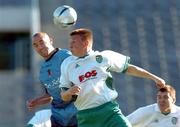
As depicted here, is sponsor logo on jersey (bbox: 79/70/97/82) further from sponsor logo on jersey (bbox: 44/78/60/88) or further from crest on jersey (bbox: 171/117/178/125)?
crest on jersey (bbox: 171/117/178/125)

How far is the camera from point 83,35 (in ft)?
22.5

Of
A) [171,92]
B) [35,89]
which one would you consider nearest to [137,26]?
[35,89]

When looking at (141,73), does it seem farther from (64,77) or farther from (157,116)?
(157,116)

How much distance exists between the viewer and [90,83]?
6.84m

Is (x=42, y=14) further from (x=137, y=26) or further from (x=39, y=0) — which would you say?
(x=137, y=26)

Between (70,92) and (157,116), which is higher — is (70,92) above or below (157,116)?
above

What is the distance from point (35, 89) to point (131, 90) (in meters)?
2.11

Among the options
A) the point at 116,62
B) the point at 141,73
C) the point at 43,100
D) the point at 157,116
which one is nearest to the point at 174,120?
the point at 157,116

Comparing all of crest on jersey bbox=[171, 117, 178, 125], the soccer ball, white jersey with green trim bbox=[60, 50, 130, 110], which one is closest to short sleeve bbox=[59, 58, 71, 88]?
white jersey with green trim bbox=[60, 50, 130, 110]

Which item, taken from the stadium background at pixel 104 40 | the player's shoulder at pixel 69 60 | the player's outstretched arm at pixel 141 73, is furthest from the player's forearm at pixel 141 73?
the stadium background at pixel 104 40

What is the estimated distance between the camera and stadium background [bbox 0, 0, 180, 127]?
17.7 meters

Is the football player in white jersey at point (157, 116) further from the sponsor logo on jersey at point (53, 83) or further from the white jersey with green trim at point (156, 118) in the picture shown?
the sponsor logo on jersey at point (53, 83)

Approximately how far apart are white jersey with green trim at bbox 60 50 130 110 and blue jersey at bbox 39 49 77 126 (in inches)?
25.2

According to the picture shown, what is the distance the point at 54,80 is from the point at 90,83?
856 mm
